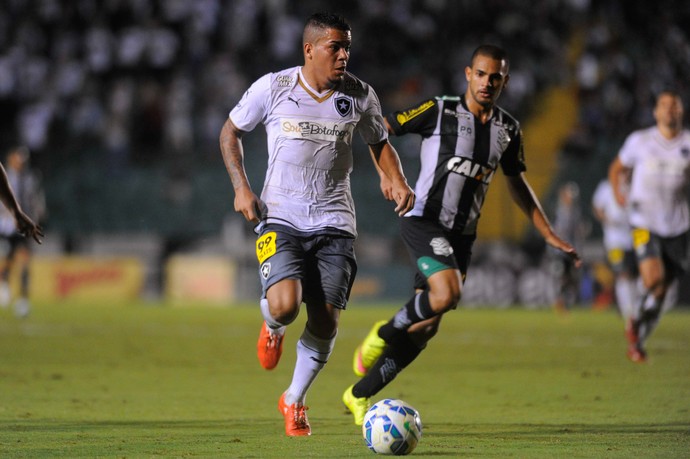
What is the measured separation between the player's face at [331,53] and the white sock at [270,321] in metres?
1.36

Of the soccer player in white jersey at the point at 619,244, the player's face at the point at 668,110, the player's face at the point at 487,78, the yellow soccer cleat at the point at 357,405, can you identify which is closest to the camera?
the yellow soccer cleat at the point at 357,405

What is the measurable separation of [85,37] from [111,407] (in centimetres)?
1805

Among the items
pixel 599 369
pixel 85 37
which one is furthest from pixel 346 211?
pixel 85 37

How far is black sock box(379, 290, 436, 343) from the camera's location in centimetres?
763

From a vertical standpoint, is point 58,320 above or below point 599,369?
below

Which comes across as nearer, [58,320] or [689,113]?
[58,320]

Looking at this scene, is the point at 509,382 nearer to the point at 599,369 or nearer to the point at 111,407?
the point at 599,369

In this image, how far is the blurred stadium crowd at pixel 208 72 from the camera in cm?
2375

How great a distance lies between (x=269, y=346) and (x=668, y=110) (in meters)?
5.78

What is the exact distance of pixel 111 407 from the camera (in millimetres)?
8117

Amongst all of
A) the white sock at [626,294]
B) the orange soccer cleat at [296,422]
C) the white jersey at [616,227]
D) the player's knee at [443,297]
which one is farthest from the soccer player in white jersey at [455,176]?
the white jersey at [616,227]

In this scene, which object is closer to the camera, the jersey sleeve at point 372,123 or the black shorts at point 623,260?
the jersey sleeve at point 372,123

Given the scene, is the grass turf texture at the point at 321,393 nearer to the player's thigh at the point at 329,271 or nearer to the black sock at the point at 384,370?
the black sock at the point at 384,370

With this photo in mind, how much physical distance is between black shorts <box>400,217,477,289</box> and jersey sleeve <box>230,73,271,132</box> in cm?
164
